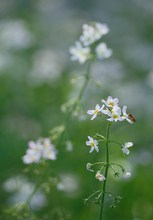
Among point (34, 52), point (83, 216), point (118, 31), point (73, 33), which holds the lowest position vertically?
point (83, 216)

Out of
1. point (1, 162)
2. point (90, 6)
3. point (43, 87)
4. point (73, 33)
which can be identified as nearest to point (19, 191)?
point (1, 162)

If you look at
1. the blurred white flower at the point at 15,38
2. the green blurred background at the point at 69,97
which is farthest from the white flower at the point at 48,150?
the blurred white flower at the point at 15,38

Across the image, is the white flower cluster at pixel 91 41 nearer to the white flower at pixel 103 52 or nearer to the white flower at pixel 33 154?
the white flower at pixel 103 52

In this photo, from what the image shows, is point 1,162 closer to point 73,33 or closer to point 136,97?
point 136,97

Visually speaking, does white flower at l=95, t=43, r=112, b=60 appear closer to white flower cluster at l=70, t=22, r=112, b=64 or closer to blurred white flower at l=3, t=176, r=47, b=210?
white flower cluster at l=70, t=22, r=112, b=64

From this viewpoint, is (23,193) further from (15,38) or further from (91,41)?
(15,38)
